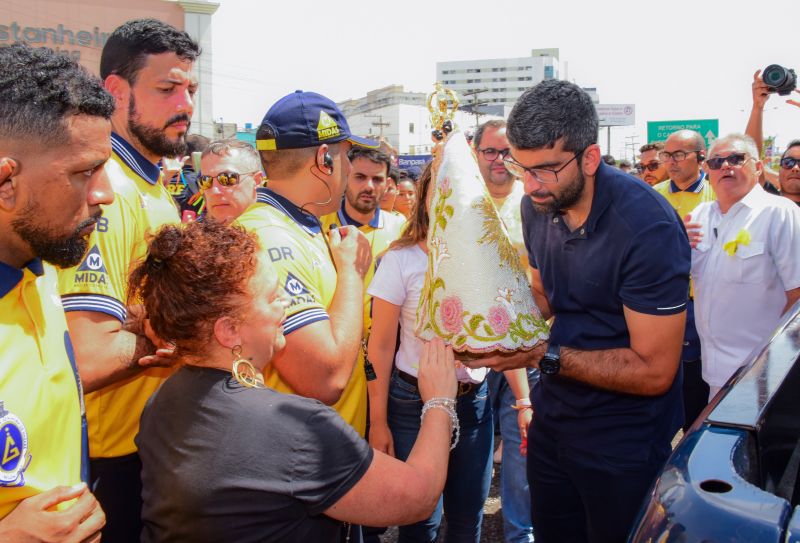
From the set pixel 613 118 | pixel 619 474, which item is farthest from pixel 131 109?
pixel 613 118

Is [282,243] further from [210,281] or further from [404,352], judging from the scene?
[404,352]

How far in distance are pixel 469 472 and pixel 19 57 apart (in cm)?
256

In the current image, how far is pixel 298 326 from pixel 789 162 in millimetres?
5488

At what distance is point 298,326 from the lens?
6.79 feet

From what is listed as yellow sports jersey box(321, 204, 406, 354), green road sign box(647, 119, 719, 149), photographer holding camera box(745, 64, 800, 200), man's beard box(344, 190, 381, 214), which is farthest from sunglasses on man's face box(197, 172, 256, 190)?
green road sign box(647, 119, 719, 149)

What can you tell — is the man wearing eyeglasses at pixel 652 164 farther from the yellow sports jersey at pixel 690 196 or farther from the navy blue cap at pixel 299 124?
the navy blue cap at pixel 299 124

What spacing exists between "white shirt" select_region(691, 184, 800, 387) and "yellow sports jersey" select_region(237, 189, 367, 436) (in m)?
2.49

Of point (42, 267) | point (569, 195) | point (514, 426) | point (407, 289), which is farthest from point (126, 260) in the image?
point (514, 426)

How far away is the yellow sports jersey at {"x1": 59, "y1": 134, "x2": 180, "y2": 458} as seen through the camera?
2029 millimetres

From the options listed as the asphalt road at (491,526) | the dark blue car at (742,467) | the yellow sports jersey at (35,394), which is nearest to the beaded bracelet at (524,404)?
the asphalt road at (491,526)

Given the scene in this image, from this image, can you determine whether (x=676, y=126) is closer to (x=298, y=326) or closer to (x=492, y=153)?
(x=492, y=153)

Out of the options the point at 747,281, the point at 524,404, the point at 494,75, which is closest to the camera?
the point at 524,404

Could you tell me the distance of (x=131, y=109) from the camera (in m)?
2.58

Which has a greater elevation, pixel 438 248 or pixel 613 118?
pixel 613 118
